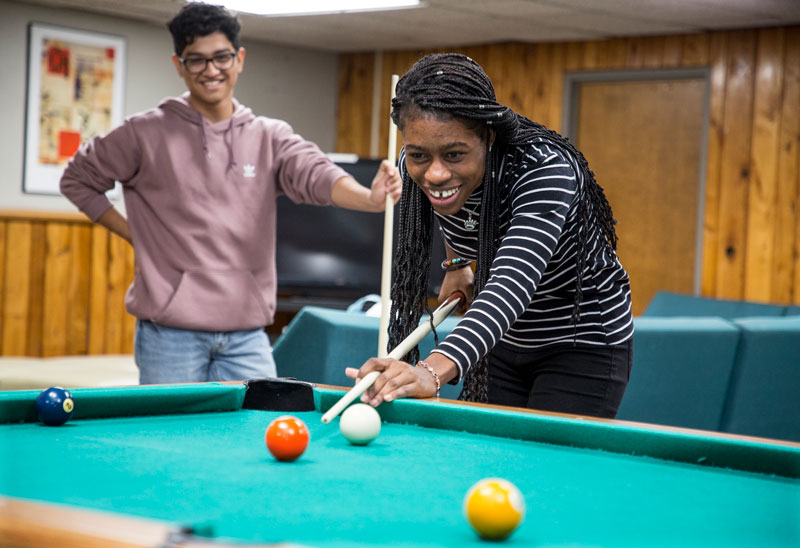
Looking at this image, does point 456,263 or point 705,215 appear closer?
point 456,263

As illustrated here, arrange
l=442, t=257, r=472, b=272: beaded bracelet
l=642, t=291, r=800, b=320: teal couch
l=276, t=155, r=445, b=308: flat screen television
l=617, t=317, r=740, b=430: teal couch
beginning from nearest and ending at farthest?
l=442, t=257, r=472, b=272: beaded bracelet → l=617, t=317, r=740, b=430: teal couch → l=642, t=291, r=800, b=320: teal couch → l=276, t=155, r=445, b=308: flat screen television

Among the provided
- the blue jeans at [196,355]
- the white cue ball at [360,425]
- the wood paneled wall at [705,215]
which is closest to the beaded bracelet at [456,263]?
the blue jeans at [196,355]

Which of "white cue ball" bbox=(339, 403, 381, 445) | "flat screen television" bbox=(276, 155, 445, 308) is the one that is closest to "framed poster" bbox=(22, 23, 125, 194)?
"flat screen television" bbox=(276, 155, 445, 308)

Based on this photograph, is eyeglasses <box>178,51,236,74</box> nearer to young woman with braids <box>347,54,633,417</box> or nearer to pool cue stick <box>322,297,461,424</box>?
young woman with braids <box>347,54,633,417</box>

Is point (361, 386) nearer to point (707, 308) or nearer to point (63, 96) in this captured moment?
point (707, 308)

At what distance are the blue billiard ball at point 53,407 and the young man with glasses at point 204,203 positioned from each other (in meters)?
1.14

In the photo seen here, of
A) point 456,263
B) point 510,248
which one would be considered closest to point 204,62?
point 456,263

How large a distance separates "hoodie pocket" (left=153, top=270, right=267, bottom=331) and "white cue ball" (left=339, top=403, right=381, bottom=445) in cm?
131

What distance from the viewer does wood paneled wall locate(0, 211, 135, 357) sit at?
6934mm

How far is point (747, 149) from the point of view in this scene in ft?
22.1

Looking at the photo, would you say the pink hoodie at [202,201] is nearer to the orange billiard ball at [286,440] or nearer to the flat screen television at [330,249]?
the orange billiard ball at [286,440]

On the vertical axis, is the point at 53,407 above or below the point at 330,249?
below

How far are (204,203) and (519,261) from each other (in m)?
1.33

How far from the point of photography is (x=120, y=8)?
22.8 ft
